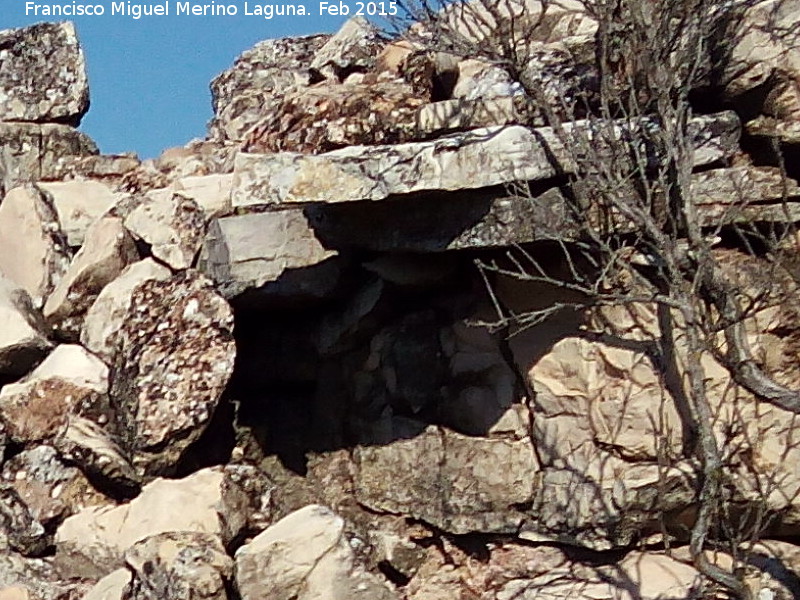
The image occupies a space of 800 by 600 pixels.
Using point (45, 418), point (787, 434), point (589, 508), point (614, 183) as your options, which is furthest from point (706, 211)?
point (45, 418)

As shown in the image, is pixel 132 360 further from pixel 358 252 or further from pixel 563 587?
pixel 563 587

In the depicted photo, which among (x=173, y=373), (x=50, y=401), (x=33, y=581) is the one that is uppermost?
(x=173, y=373)

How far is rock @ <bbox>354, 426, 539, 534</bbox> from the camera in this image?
21.9ft

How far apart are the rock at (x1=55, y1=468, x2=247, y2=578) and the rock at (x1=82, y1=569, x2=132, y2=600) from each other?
35 centimetres

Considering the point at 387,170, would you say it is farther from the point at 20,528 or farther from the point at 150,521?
the point at 20,528

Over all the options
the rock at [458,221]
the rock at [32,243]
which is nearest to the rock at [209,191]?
the rock at [32,243]

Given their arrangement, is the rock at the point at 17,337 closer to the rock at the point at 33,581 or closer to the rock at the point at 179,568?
the rock at the point at 33,581

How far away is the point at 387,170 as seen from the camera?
5.88 metres

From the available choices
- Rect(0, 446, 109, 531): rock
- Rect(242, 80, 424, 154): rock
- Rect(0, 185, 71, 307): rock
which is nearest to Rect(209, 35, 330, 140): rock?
Rect(0, 185, 71, 307): rock

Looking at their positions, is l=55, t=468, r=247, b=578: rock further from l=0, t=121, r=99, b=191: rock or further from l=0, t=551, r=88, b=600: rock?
l=0, t=121, r=99, b=191: rock

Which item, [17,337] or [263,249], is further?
[17,337]

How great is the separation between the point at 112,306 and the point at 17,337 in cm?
64

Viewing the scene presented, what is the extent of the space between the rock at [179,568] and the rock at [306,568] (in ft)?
0.35

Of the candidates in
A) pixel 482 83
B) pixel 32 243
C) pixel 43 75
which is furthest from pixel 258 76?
pixel 482 83
